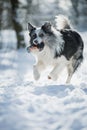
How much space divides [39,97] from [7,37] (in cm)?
1816

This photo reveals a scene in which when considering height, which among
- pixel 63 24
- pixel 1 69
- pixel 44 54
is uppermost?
pixel 63 24

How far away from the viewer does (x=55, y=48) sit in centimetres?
866

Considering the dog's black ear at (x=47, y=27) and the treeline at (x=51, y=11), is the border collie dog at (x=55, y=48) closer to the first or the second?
the dog's black ear at (x=47, y=27)

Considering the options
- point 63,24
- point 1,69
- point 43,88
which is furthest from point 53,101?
point 1,69

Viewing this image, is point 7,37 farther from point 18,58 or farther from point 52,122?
point 52,122

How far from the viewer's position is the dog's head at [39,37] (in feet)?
26.6

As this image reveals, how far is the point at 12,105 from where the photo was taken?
6.50 metres

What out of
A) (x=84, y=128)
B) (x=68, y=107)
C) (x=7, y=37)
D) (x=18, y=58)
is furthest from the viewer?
(x=7, y=37)

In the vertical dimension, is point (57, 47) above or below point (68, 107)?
above

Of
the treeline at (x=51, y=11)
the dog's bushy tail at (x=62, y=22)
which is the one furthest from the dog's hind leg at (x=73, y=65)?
the treeline at (x=51, y=11)

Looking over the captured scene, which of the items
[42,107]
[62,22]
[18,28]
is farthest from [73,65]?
[18,28]

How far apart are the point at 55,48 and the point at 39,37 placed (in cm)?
63

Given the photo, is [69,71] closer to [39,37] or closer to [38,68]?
[38,68]

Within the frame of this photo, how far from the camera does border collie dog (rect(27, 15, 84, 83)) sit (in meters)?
8.31
